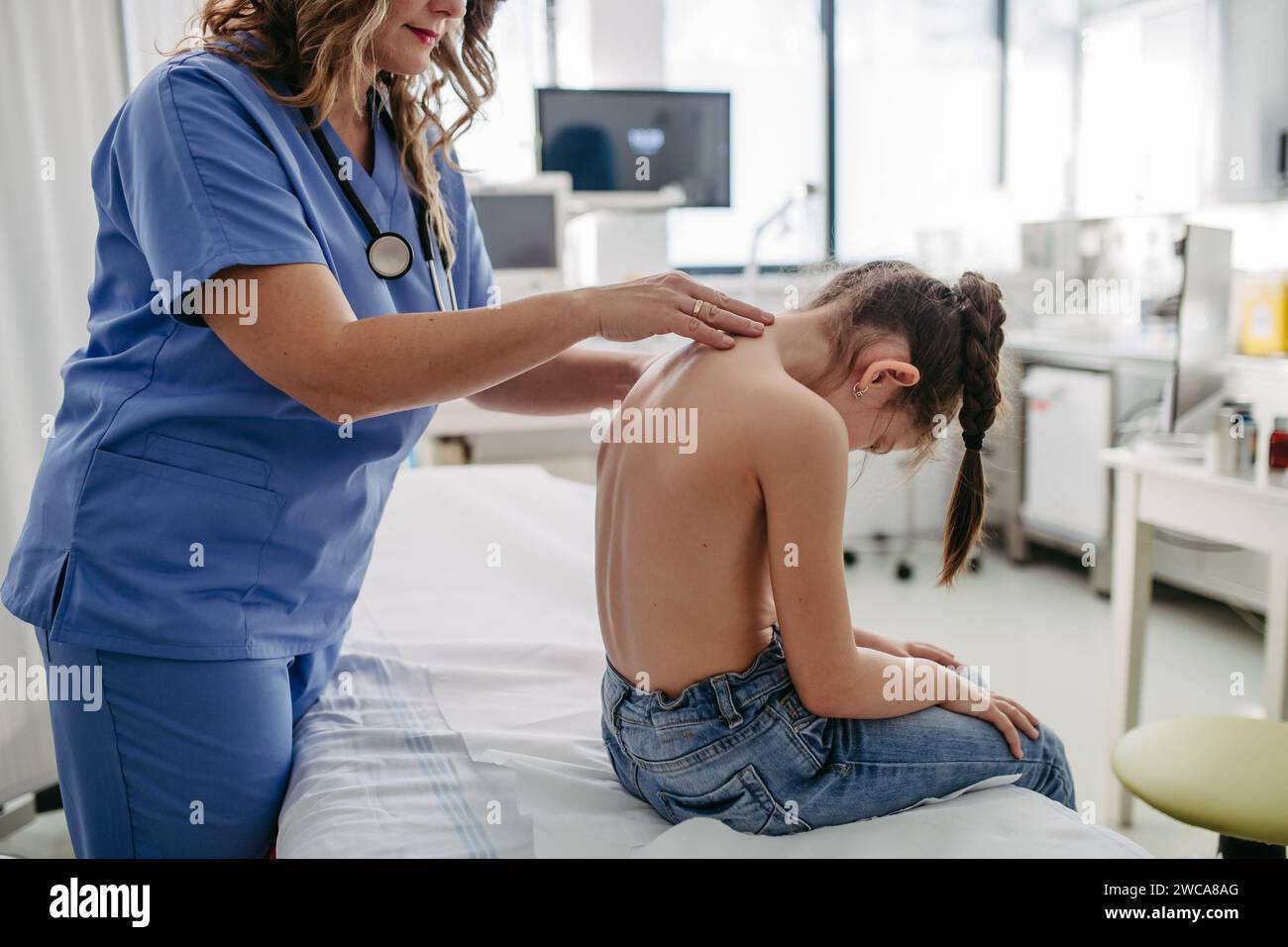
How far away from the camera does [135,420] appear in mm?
1002

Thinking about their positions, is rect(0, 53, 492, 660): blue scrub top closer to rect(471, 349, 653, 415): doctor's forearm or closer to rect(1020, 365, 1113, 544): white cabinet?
rect(471, 349, 653, 415): doctor's forearm

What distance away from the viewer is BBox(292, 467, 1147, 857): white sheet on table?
0.96m

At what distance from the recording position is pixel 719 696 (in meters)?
1.00

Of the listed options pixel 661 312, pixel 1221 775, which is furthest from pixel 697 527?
pixel 1221 775

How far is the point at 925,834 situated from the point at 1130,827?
57.9 inches

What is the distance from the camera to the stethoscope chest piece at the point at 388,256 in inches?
44.5

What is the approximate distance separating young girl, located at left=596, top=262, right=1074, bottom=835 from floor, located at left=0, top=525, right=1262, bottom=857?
1351 mm

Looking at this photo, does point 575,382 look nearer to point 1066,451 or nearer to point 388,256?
point 388,256

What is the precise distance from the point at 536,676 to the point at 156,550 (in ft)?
1.82

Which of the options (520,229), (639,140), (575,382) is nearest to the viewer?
(575,382)

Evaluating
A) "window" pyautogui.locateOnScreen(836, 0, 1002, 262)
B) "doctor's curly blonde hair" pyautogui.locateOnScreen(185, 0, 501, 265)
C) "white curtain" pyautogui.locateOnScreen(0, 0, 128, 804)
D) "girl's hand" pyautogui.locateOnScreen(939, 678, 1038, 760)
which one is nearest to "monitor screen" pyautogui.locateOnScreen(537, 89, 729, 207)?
"window" pyautogui.locateOnScreen(836, 0, 1002, 262)

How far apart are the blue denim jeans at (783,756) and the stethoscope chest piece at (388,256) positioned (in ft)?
1.79
